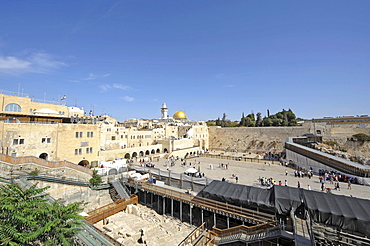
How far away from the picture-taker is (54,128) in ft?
64.3

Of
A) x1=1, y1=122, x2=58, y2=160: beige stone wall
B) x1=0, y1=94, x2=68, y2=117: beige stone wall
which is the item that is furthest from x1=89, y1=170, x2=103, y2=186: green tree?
x1=0, y1=94, x2=68, y2=117: beige stone wall

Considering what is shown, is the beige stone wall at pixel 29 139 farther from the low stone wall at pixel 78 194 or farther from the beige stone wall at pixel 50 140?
the low stone wall at pixel 78 194

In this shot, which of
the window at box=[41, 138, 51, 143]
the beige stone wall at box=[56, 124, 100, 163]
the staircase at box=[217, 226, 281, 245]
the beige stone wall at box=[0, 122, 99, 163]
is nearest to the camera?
the staircase at box=[217, 226, 281, 245]

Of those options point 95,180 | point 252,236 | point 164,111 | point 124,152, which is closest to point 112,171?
point 95,180

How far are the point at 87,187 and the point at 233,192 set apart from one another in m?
14.2

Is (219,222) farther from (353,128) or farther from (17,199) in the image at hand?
(353,128)

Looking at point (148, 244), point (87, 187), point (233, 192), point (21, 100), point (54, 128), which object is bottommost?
point (148, 244)

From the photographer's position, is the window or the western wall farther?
the western wall

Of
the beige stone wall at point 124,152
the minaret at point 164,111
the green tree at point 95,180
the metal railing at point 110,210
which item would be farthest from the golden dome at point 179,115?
the green tree at point 95,180

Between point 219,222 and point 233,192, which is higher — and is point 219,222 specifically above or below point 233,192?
below

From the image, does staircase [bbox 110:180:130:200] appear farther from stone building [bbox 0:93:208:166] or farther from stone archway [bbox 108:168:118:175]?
stone building [bbox 0:93:208:166]

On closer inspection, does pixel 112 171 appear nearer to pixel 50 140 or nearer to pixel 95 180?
pixel 95 180

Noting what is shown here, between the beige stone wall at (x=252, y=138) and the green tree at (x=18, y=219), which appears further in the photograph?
the beige stone wall at (x=252, y=138)

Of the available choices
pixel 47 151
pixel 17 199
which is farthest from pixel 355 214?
pixel 47 151
